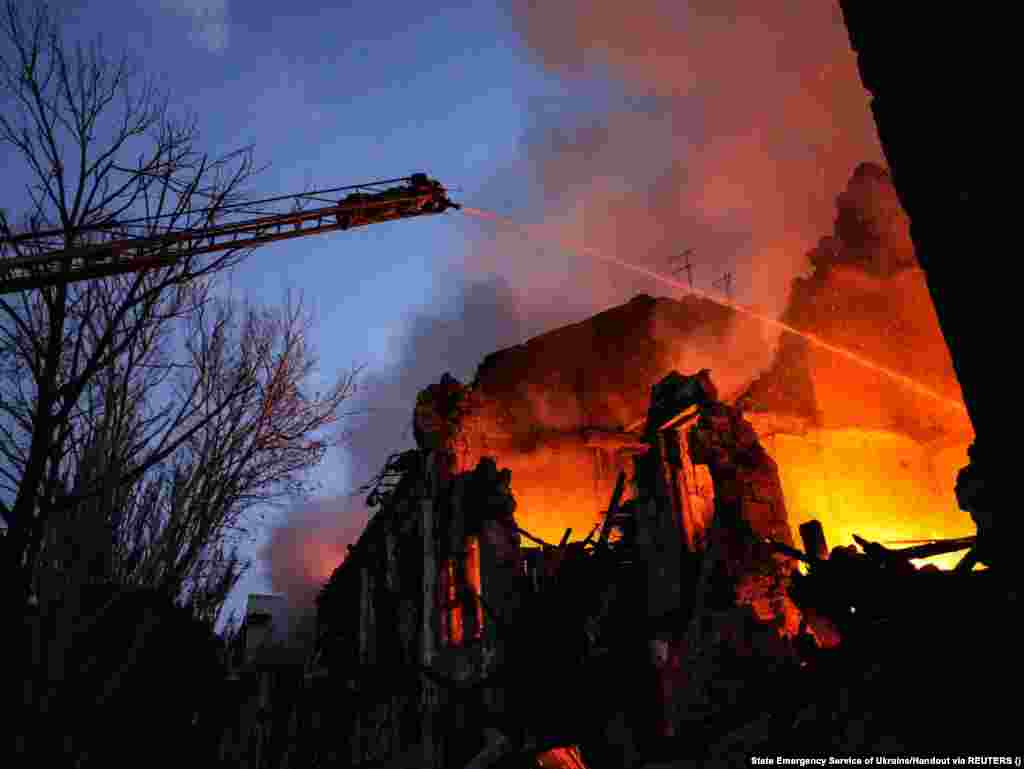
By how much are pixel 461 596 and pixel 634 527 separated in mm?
4326

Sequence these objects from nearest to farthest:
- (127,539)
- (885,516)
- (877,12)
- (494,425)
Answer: (877,12) → (127,539) → (885,516) → (494,425)

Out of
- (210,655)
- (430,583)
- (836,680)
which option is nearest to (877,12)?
(836,680)

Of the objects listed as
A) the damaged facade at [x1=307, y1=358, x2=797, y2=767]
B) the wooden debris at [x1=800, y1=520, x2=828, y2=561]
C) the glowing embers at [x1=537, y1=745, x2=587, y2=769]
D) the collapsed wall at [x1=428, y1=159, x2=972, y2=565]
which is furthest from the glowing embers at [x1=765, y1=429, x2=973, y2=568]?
the glowing embers at [x1=537, y1=745, x2=587, y2=769]

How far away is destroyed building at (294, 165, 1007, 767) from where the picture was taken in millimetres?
11680

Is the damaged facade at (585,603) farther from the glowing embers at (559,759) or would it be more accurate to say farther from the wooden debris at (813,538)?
the wooden debris at (813,538)

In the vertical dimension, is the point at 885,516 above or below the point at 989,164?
above

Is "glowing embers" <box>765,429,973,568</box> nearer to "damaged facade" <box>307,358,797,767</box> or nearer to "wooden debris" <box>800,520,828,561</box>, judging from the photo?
"damaged facade" <box>307,358,797,767</box>

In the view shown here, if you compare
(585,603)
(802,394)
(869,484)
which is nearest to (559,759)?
(585,603)

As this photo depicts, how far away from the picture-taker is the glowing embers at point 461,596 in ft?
49.0

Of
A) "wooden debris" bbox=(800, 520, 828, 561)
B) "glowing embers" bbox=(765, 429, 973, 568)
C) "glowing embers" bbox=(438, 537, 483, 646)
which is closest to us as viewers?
"wooden debris" bbox=(800, 520, 828, 561)

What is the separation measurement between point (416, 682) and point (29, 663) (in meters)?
12.2

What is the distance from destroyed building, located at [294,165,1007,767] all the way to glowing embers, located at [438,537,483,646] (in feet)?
0.17

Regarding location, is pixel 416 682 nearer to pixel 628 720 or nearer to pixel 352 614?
pixel 628 720

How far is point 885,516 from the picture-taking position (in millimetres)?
23891
